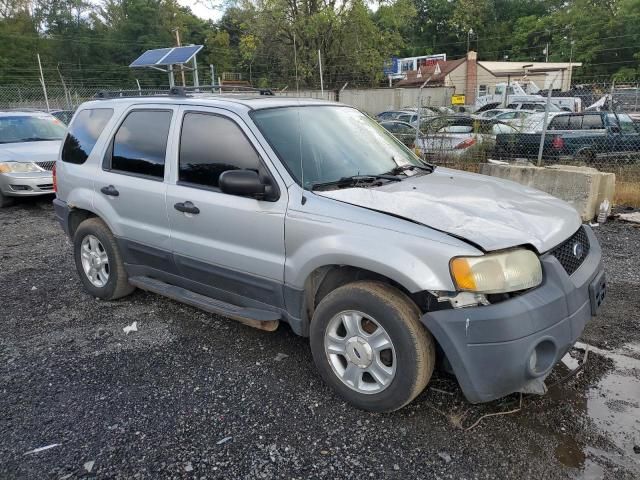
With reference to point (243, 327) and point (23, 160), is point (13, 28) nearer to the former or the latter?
point (23, 160)

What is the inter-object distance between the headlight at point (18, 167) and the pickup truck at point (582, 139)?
8.51 meters

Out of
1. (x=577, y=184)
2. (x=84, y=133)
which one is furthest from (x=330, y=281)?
(x=577, y=184)

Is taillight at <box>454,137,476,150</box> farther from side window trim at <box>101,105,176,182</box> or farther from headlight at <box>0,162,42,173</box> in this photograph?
headlight at <box>0,162,42,173</box>

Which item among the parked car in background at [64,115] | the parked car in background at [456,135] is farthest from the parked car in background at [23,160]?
the parked car in background at [456,135]

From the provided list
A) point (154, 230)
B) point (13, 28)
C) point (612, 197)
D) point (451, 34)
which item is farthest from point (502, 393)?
point (451, 34)

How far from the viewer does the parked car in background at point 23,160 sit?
871cm

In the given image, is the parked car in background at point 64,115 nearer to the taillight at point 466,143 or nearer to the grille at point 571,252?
the taillight at point 466,143

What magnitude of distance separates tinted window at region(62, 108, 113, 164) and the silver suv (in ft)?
0.10

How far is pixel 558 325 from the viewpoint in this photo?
8.51 ft

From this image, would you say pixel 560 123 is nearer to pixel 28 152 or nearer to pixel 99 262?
pixel 99 262

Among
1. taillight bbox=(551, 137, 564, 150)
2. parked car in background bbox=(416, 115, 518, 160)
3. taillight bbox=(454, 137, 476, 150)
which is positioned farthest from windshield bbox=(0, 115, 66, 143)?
taillight bbox=(551, 137, 564, 150)

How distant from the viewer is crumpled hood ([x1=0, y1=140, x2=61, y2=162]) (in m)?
8.77

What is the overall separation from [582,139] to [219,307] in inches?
422

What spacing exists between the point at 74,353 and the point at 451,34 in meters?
78.8
